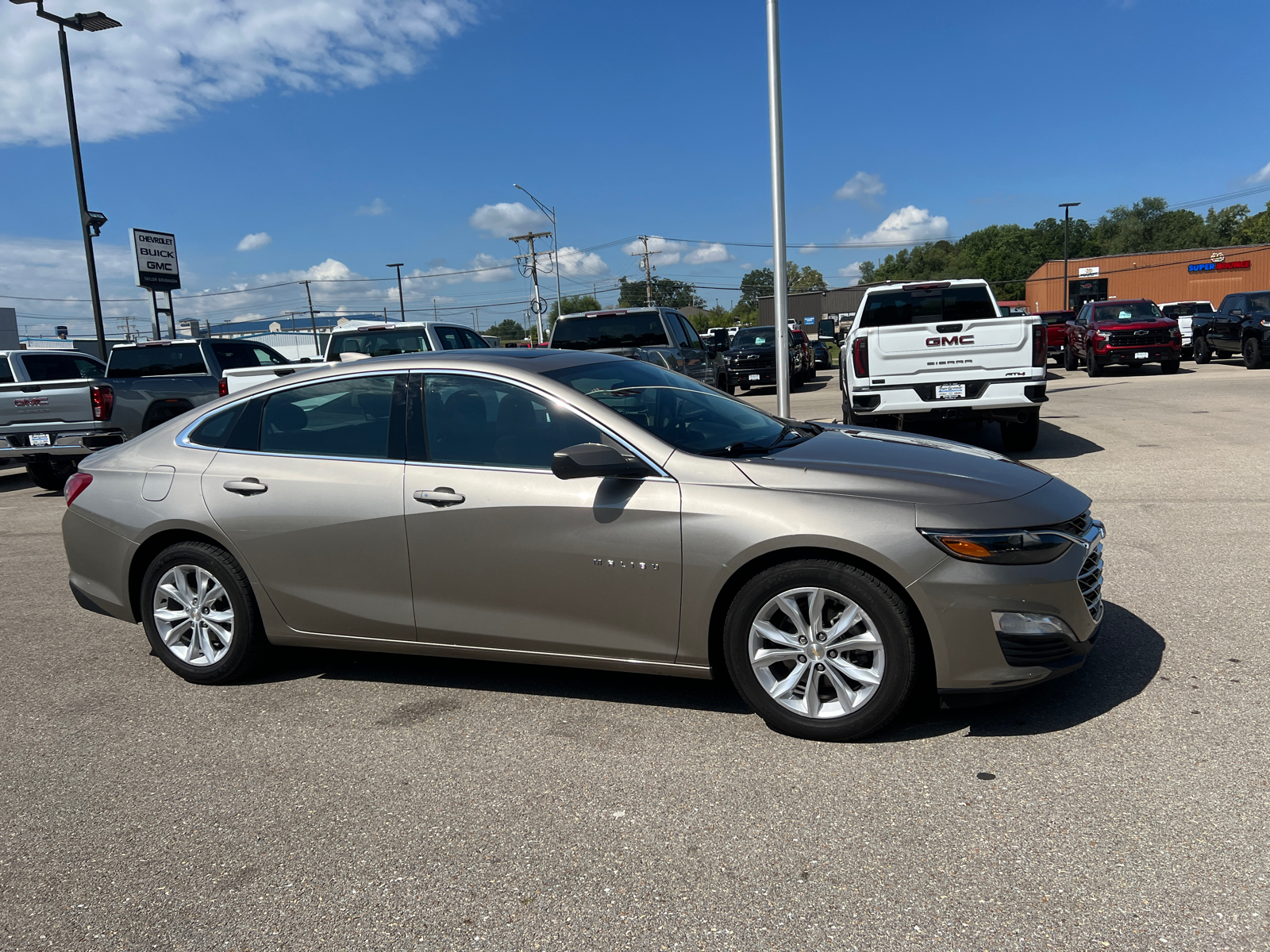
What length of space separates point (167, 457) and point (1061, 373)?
26.5 m

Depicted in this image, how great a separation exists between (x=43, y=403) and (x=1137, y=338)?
22.6 m

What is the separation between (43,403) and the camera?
36.5 ft

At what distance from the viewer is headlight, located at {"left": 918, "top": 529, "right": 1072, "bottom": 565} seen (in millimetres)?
3502

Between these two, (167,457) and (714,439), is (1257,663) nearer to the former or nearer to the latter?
(714,439)

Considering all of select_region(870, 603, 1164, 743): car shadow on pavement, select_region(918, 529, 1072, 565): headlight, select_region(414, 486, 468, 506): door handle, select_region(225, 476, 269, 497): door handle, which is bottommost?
select_region(870, 603, 1164, 743): car shadow on pavement

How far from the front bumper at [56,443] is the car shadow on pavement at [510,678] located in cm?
766

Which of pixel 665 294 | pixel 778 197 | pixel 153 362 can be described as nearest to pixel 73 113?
pixel 153 362

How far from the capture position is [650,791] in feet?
11.2

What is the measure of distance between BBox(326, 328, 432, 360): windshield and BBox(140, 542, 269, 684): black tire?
8071mm

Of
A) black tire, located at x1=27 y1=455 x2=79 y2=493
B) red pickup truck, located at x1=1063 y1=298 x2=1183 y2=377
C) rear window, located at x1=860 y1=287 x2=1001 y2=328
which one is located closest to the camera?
black tire, located at x1=27 y1=455 x2=79 y2=493

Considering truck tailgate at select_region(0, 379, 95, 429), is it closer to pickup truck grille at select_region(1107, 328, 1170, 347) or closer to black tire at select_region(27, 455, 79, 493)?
black tire at select_region(27, 455, 79, 493)

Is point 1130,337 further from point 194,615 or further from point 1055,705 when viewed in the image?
point 194,615

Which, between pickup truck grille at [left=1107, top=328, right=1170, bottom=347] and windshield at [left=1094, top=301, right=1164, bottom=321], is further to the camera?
windshield at [left=1094, top=301, right=1164, bottom=321]

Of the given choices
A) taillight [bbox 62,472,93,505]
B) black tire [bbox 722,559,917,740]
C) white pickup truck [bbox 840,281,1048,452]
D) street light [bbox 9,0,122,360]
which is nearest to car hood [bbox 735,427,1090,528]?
black tire [bbox 722,559,917,740]
